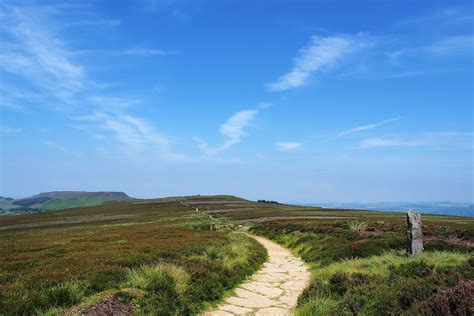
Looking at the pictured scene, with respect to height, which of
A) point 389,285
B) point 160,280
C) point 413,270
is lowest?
point 160,280

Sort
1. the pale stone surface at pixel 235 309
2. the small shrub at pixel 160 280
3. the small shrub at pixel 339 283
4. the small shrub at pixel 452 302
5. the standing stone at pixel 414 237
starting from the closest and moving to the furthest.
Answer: the small shrub at pixel 452 302
the pale stone surface at pixel 235 309
the small shrub at pixel 160 280
the small shrub at pixel 339 283
the standing stone at pixel 414 237

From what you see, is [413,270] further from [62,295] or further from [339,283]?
[62,295]

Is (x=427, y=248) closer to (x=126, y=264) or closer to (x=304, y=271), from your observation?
(x=304, y=271)

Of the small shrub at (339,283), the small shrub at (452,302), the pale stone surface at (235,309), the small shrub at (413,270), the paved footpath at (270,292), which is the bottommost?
the paved footpath at (270,292)

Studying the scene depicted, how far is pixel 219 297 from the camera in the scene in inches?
449

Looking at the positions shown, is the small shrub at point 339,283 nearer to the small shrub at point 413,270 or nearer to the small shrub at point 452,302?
the small shrub at point 413,270

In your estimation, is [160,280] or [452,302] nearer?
[452,302]

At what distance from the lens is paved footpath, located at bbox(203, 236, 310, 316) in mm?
10273

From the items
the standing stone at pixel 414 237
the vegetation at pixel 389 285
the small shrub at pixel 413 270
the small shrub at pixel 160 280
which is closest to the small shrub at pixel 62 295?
the small shrub at pixel 160 280

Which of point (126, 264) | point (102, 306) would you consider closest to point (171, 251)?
point (126, 264)

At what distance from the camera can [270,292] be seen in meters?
12.7

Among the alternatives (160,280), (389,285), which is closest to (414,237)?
(389,285)

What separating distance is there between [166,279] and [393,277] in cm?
712

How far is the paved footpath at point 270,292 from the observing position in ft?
33.7
